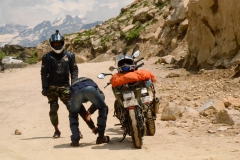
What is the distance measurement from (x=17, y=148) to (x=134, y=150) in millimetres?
2130

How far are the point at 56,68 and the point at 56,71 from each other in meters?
0.06

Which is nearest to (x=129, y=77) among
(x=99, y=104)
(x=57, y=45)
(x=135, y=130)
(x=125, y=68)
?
(x=125, y=68)

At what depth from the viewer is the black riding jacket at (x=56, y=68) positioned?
719cm

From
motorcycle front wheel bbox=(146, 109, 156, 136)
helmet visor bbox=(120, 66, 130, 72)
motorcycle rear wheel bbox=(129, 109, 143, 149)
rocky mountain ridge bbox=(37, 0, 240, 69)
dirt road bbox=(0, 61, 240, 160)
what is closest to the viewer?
dirt road bbox=(0, 61, 240, 160)

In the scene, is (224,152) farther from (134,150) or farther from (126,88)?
(126,88)

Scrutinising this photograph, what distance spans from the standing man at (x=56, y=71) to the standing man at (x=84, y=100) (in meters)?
0.81

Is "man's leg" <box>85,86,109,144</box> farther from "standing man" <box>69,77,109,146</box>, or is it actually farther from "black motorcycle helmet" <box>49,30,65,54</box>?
"black motorcycle helmet" <box>49,30,65,54</box>

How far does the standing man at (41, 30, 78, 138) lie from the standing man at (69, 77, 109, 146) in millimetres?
809

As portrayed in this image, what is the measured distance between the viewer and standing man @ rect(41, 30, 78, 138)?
7168 mm

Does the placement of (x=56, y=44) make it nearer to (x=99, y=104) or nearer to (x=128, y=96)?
(x=99, y=104)

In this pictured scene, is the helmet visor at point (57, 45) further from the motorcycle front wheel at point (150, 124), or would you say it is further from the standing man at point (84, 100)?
the motorcycle front wheel at point (150, 124)

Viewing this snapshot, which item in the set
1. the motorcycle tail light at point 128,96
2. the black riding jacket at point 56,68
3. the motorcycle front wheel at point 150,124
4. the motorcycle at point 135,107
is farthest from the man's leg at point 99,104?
the black riding jacket at point 56,68

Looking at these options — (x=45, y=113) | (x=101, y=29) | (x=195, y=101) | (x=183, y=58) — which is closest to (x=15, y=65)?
(x=101, y=29)

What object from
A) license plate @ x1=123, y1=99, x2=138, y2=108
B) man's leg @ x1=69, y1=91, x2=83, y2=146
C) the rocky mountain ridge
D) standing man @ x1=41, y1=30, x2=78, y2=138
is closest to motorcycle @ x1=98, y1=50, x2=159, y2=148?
license plate @ x1=123, y1=99, x2=138, y2=108
